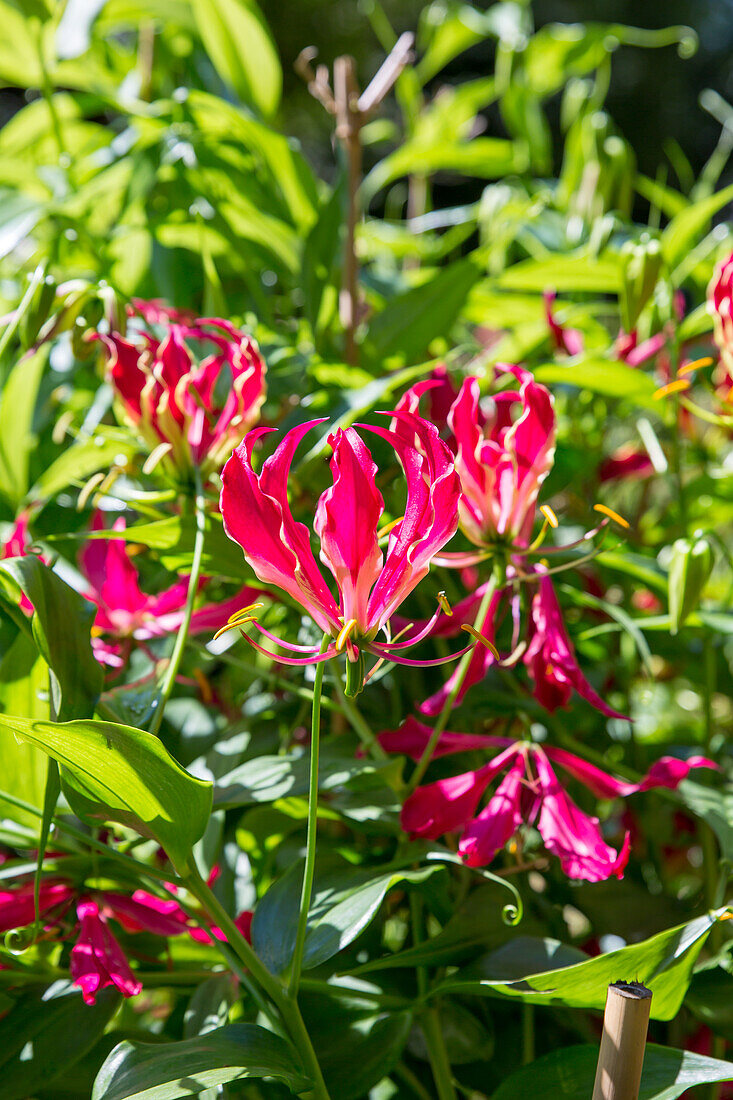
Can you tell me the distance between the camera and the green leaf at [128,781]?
0.36 metres

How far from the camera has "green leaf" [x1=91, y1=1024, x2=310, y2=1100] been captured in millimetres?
373

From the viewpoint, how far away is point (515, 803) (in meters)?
0.49

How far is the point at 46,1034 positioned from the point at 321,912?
166 millimetres

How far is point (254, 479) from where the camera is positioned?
36 centimetres

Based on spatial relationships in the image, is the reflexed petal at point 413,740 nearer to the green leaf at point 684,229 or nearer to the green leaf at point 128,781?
the green leaf at point 128,781

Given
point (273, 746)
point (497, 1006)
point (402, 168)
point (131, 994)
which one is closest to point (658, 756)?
point (497, 1006)

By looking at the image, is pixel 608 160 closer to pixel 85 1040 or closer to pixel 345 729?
pixel 345 729

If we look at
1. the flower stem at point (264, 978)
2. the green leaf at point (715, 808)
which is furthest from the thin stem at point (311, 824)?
the green leaf at point (715, 808)

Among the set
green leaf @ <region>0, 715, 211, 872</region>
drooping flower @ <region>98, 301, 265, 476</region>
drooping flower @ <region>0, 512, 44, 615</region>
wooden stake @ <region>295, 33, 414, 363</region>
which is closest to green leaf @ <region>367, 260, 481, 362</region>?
wooden stake @ <region>295, 33, 414, 363</region>

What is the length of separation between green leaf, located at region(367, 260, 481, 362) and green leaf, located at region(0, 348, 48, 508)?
0.82 feet

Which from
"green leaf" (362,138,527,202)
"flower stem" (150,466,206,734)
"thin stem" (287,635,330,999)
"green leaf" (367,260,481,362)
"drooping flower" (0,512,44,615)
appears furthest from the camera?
"green leaf" (362,138,527,202)

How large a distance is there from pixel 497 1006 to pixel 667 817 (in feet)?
0.80

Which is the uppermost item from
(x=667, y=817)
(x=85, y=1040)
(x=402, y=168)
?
(x=402, y=168)

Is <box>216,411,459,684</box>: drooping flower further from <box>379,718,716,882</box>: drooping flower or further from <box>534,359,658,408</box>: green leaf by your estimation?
<box>534,359,658,408</box>: green leaf
